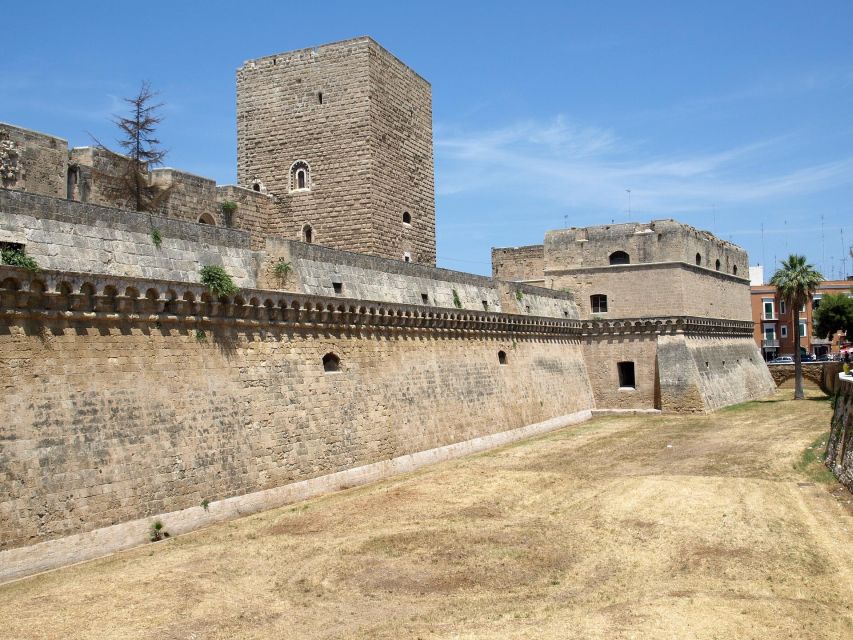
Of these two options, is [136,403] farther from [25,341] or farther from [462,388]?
[462,388]

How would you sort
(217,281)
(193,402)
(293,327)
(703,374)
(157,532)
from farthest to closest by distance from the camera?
(703,374) < (293,327) < (217,281) < (193,402) < (157,532)

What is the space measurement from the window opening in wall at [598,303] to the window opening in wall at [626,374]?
2.47 meters

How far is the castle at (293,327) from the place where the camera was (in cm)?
1312

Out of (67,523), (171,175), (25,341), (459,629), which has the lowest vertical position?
(459,629)

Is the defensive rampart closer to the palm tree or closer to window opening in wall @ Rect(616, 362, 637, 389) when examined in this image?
window opening in wall @ Rect(616, 362, 637, 389)

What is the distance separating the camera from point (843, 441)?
18812 mm

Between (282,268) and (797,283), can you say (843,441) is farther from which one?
(797,283)

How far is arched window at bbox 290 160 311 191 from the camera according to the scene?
26906 millimetres

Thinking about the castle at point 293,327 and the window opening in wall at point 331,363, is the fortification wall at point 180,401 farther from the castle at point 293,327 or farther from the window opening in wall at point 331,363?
the window opening in wall at point 331,363

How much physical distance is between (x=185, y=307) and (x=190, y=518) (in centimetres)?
383

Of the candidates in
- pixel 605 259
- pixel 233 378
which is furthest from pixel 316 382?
pixel 605 259

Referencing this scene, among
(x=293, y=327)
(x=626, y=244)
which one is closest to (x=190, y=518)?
(x=293, y=327)

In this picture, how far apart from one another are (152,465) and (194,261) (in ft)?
13.3

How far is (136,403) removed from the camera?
1430 centimetres
